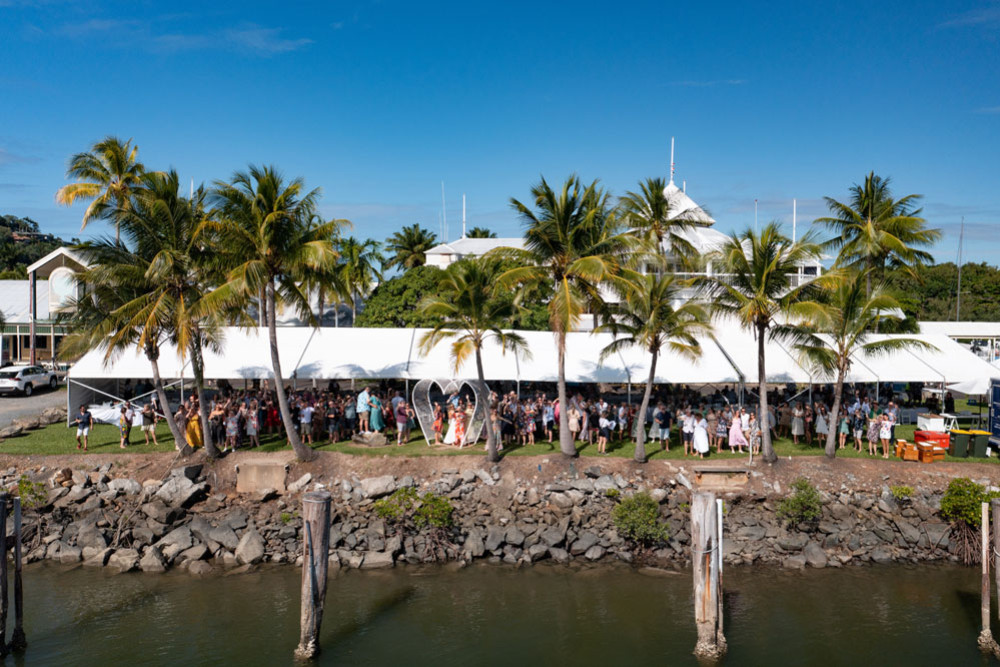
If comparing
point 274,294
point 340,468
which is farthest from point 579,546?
point 274,294

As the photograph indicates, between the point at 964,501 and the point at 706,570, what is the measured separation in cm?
915

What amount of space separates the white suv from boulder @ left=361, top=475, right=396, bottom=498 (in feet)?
64.8

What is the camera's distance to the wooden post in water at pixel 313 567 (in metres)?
11.6

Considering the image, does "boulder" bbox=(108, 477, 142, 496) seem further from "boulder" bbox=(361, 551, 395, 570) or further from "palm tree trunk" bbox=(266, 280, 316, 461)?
"boulder" bbox=(361, 551, 395, 570)

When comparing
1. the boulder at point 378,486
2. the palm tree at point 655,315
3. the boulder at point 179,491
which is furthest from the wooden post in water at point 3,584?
the palm tree at point 655,315

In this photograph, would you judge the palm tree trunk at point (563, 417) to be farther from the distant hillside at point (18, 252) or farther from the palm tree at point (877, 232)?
the distant hillside at point (18, 252)

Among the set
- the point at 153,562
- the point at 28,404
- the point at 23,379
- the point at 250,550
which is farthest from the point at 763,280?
the point at 23,379

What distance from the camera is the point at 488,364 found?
23516 mm

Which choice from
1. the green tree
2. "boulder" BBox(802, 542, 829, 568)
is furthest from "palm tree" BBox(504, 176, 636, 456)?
the green tree

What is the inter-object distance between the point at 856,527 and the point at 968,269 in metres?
68.2

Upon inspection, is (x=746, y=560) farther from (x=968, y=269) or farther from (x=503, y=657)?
(x=968, y=269)

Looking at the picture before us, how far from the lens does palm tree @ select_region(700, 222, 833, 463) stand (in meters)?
18.3

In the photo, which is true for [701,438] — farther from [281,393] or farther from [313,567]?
[313,567]

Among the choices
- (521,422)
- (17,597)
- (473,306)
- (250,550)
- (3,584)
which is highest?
(473,306)
